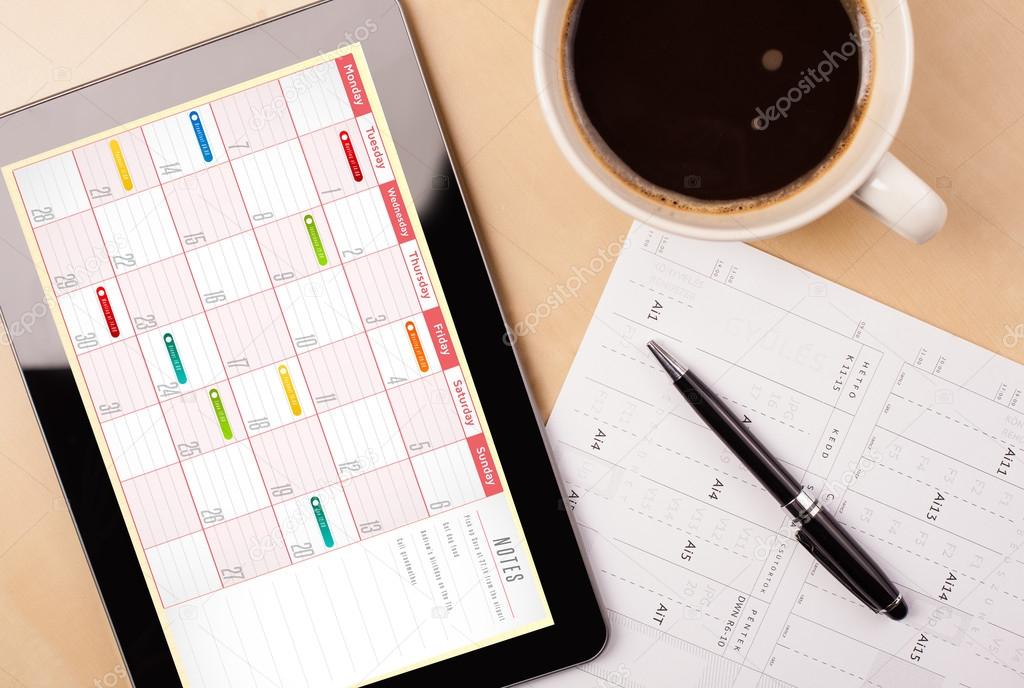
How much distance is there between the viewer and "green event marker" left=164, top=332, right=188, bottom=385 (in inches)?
24.0

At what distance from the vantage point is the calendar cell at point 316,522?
0.61 m

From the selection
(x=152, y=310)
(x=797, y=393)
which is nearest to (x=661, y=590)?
(x=797, y=393)

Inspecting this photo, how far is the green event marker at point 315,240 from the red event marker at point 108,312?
0.18 m

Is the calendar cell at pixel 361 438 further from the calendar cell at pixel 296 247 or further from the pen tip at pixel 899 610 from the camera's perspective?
the pen tip at pixel 899 610

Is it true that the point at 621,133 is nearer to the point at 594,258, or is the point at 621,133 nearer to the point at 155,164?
the point at 594,258

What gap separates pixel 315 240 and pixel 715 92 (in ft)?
1.07

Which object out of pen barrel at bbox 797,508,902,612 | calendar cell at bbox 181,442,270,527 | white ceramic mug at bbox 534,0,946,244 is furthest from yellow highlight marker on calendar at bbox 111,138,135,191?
pen barrel at bbox 797,508,902,612

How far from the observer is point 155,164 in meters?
0.60

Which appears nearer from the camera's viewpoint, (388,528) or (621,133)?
(621,133)

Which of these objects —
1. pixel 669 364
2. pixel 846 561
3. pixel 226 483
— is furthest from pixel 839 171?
pixel 226 483

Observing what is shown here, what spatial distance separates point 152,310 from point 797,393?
1.75 ft

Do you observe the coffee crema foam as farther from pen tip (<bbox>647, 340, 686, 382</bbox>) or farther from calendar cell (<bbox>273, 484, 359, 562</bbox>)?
calendar cell (<bbox>273, 484, 359, 562</bbox>)

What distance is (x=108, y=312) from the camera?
0.61 meters

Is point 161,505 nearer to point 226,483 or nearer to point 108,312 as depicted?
point 226,483
